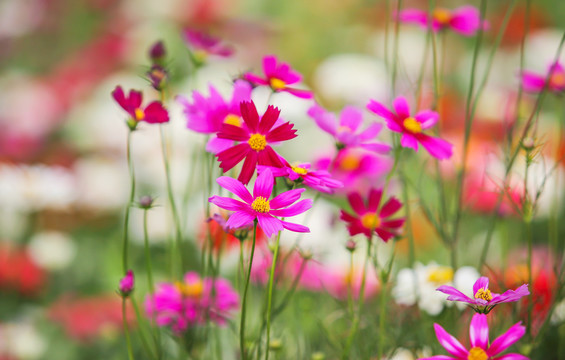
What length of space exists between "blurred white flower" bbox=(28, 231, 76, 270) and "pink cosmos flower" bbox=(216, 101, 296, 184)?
78 cm

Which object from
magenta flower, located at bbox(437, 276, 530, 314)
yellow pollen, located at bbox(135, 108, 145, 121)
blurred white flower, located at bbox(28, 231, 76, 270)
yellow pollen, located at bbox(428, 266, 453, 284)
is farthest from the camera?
A: blurred white flower, located at bbox(28, 231, 76, 270)

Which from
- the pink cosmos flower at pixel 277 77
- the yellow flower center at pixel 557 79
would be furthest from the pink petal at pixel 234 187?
the yellow flower center at pixel 557 79

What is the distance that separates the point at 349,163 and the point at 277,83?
0.57 ft

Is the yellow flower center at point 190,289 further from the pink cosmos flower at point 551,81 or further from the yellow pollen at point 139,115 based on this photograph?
the pink cosmos flower at point 551,81

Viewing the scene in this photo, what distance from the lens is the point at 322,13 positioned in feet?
7.25

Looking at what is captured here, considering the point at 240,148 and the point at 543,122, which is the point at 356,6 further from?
the point at 240,148

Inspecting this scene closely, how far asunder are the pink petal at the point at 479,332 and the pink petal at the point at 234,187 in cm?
15

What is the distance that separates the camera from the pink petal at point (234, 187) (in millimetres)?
348

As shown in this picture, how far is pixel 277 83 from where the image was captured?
43 cm

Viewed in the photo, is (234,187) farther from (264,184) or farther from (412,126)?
(412,126)

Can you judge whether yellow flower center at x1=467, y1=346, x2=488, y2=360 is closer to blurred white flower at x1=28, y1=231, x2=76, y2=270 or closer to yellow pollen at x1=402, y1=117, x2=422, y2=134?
yellow pollen at x1=402, y1=117, x2=422, y2=134

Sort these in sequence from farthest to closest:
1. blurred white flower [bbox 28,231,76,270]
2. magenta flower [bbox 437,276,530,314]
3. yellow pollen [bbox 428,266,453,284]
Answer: blurred white flower [bbox 28,231,76,270], yellow pollen [bbox 428,266,453,284], magenta flower [bbox 437,276,530,314]

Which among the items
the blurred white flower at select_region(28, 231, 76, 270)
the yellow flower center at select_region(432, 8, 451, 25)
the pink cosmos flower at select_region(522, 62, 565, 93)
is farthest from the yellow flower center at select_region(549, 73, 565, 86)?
the blurred white flower at select_region(28, 231, 76, 270)

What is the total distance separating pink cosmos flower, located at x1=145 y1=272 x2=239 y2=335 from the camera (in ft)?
1.62
